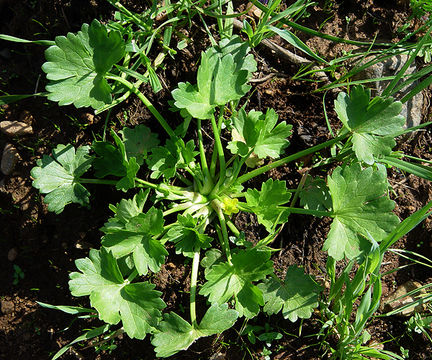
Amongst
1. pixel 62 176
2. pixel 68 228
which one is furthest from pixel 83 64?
pixel 68 228

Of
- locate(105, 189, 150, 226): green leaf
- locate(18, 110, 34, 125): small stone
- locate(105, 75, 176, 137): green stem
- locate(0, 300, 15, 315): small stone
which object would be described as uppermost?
locate(105, 75, 176, 137): green stem

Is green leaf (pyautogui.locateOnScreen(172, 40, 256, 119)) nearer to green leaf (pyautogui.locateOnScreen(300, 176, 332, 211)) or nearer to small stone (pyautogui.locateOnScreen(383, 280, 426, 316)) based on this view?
green leaf (pyautogui.locateOnScreen(300, 176, 332, 211))

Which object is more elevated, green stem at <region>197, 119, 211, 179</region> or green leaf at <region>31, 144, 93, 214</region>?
green stem at <region>197, 119, 211, 179</region>

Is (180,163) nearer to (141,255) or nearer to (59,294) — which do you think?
(141,255)

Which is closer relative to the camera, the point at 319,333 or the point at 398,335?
the point at 319,333

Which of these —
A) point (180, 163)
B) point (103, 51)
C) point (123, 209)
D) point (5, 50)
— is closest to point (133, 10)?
point (103, 51)

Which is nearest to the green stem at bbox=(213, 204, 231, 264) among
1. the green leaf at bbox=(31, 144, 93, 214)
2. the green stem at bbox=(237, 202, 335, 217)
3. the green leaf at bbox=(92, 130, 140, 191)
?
the green stem at bbox=(237, 202, 335, 217)

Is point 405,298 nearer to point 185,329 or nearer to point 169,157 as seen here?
point 185,329

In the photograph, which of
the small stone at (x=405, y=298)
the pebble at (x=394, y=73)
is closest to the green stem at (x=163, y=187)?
the pebble at (x=394, y=73)
